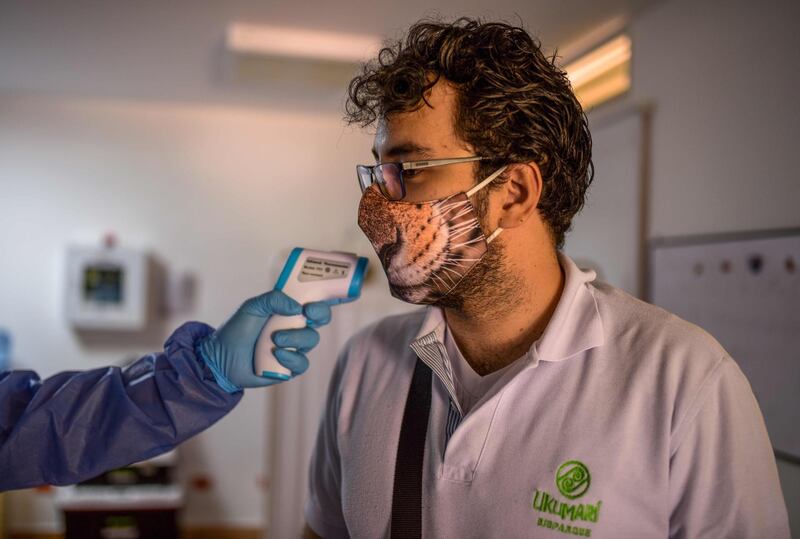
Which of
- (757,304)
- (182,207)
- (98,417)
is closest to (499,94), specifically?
(98,417)

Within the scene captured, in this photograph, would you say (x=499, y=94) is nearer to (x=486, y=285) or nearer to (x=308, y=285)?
(x=486, y=285)

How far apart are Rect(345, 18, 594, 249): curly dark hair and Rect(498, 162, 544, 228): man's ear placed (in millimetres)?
20

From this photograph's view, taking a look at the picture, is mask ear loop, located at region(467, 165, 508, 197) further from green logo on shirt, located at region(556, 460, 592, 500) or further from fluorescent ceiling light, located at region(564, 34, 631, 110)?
fluorescent ceiling light, located at region(564, 34, 631, 110)

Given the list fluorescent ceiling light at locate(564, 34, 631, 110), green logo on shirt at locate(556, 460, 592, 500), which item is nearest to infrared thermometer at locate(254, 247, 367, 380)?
green logo on shirt at locate(556, 460, 592, 500)

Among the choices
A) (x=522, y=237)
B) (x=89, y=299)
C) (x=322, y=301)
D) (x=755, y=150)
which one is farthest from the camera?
(x=89, y=299)

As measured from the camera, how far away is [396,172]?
127 centimetres

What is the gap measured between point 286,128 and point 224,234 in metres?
0.94

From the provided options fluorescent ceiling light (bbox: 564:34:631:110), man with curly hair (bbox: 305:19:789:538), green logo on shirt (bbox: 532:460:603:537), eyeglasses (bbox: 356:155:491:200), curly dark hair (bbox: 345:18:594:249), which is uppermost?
fluorescent ceiling light (bbox: 564:34:631:110)

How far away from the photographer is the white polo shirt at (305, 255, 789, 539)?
3.30 feet

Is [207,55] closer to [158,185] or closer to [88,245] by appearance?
[158,185]

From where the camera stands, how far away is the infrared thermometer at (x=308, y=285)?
1385mm

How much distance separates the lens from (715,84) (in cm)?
226

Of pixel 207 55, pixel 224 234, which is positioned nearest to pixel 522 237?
pixel 207 55

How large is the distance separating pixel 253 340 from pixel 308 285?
191mm
